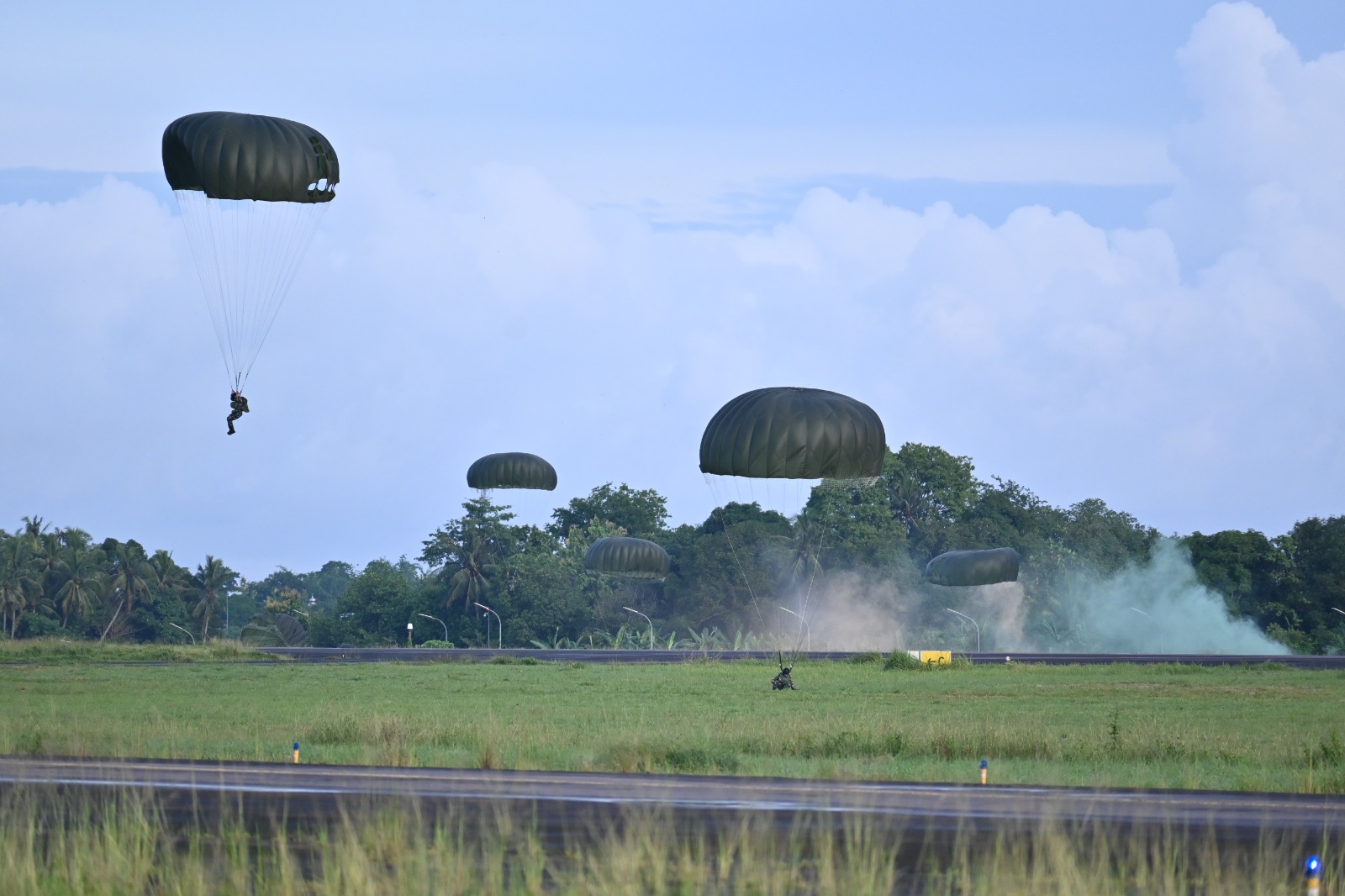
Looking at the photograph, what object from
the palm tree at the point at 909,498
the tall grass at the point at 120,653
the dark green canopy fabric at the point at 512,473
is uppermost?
the palm tree at the point at 909,498

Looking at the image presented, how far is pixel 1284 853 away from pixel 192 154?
1255 inches

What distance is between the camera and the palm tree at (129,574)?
523ft

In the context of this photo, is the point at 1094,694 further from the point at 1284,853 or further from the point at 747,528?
the point at 747,528

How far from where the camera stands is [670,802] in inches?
812

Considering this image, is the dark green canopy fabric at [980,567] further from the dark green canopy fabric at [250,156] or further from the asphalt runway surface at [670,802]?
the asphalt runway surface at [670,802]

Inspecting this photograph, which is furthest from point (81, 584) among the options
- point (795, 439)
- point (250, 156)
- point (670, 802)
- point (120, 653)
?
point (670, 802)

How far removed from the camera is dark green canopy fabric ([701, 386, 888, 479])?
41.1 metres

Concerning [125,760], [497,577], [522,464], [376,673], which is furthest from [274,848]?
[497,577]

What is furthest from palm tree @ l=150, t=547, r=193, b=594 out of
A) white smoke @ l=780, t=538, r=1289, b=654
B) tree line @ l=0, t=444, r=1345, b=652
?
white smoke @ l=780, t=538, r=1289, b=654

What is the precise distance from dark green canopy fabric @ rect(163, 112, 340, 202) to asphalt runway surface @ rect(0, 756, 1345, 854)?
18.3 metres

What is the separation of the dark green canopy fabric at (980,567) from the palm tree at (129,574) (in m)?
95.2

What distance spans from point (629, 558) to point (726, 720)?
61.3 m

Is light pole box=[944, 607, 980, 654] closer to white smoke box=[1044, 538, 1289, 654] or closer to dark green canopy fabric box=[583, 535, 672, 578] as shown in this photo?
white smoke box=[1044, 538, 1289, 654]

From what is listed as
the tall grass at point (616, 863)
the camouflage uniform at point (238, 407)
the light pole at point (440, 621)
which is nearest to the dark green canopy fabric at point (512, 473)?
the light pole at point (440, 621)
